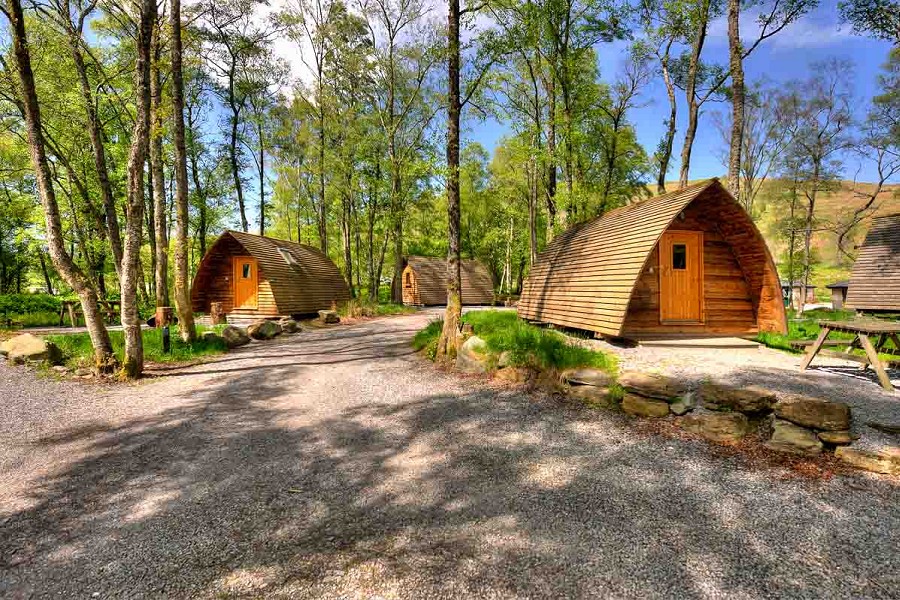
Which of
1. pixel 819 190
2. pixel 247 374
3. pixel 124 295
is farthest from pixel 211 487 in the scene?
pixel 819 190

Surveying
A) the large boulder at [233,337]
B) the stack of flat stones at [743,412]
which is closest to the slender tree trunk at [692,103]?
the stack of flat stones at [743,412]

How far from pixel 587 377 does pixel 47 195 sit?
10.4m

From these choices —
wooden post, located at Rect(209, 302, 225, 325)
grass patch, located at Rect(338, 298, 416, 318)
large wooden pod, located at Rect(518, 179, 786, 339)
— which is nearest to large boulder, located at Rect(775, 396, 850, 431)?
large wooden pod, located at Rect(518, 179, 786, 339)

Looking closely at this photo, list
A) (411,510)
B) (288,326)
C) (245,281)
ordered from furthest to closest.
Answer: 1. (245,281)
2. (288,326)
3. (411,510)

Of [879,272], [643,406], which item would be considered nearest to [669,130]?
[879,272]

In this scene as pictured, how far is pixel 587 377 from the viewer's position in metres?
5.97

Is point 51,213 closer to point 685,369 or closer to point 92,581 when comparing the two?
point 92,581

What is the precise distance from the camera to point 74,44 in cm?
1255

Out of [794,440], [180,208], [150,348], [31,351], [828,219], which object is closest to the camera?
[794,440]

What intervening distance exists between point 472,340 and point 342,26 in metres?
23.3

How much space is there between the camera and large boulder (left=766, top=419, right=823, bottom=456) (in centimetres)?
398

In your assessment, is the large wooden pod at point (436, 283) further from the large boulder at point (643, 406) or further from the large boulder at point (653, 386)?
the large boulder at point (643, 406)

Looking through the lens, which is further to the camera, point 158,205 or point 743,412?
point 158,205

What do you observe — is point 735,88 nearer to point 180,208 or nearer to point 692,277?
point 692,277
